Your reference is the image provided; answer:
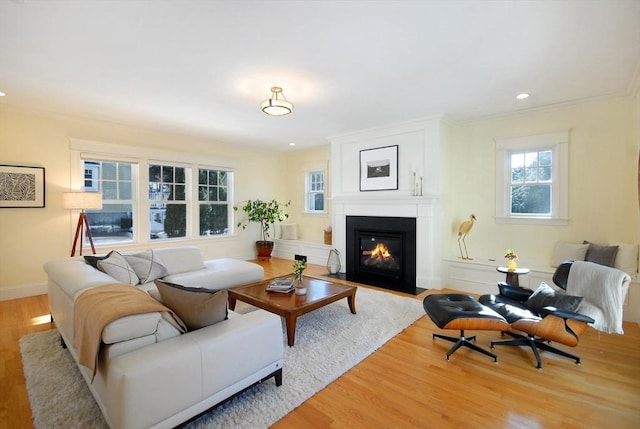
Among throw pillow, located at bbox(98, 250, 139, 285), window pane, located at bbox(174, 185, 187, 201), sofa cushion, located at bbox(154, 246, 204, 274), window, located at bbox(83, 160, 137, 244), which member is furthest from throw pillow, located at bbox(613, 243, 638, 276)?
window, located at bbox(83, 160, 137, 244)

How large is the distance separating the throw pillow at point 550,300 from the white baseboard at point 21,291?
617 cm

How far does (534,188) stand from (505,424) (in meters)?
3.60

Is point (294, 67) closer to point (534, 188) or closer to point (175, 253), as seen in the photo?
point (175, 253)

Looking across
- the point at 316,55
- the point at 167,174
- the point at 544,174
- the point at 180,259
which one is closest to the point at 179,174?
the point at 167,174

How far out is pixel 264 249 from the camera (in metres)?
6.83

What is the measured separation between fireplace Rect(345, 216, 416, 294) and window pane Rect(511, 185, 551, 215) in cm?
150

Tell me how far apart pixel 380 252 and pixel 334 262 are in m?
0.90

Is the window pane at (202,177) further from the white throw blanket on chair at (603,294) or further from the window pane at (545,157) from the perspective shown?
the white throw blanket on chair at (603,294)

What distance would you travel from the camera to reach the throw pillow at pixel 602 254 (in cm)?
Answer: 348

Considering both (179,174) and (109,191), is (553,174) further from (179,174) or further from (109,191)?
(109,191)

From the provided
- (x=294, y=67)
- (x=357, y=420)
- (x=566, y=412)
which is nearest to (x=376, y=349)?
(x=357, y=420)

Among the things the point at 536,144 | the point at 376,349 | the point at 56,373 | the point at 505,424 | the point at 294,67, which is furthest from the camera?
the point at 536,144

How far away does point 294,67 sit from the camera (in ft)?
9.56

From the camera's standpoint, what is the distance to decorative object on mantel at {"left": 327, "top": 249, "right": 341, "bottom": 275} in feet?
18.1
